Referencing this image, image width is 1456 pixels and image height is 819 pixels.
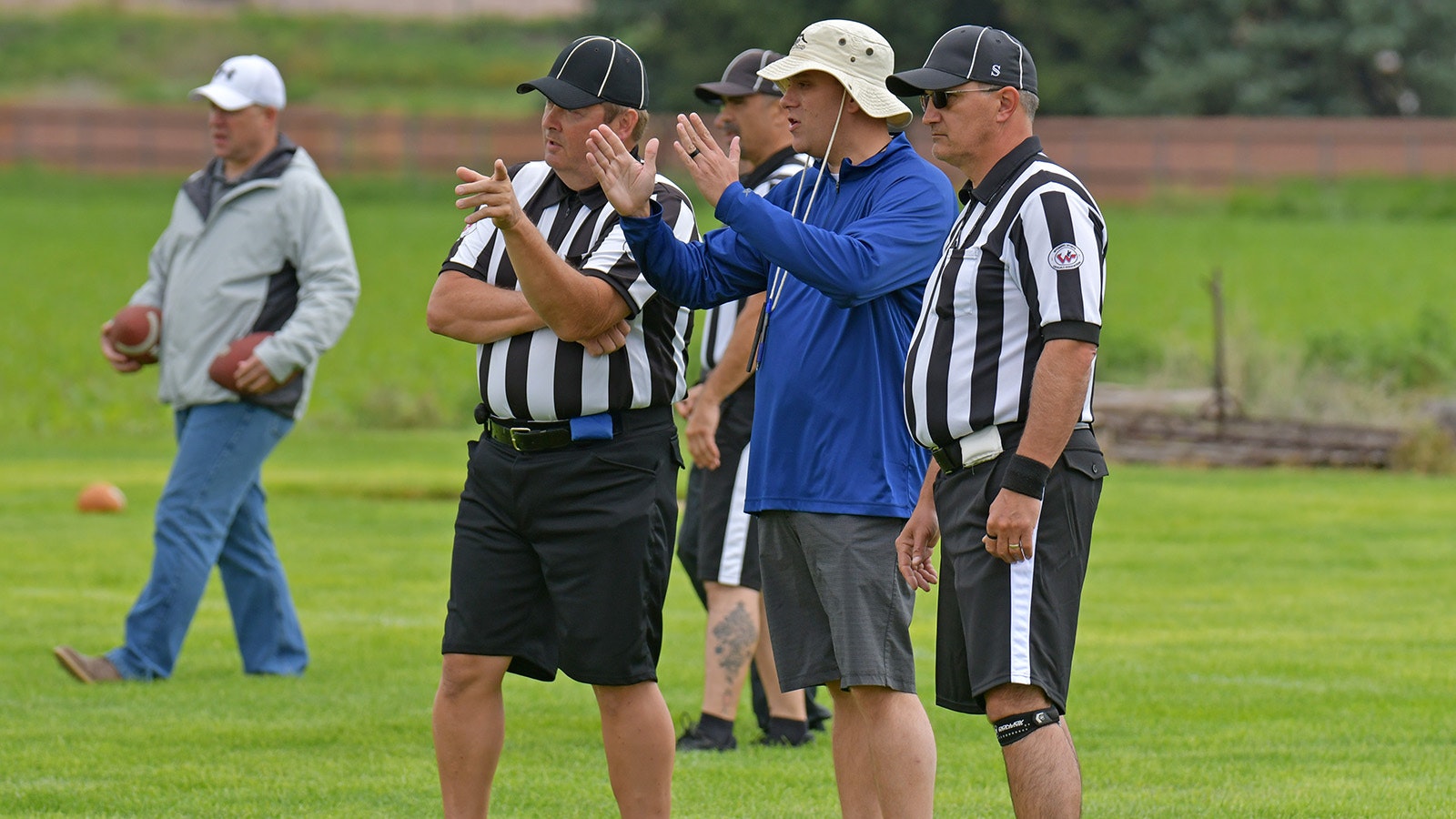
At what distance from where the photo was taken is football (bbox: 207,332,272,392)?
24.3 ft

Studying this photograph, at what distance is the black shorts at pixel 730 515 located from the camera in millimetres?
6574

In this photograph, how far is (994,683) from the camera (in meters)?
4.30

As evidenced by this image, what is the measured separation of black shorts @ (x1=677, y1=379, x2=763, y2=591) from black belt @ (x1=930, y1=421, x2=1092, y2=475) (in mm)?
2029

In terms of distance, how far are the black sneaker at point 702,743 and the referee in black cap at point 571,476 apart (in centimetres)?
167

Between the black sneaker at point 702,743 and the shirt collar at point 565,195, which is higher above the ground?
the shirt collar at point 565,195

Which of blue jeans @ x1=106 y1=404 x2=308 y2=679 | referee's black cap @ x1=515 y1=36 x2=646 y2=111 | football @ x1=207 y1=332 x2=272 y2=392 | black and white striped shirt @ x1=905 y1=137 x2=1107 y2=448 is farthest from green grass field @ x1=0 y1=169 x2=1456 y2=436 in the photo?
black and white striped shirt @ x1=905 y1=137 x2=1107 y2=448

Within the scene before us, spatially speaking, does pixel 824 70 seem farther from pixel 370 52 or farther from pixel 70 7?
pixel 70 7

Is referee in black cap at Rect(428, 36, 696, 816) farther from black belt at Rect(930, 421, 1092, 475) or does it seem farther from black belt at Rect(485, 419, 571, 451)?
black belt at Rect(930, 421, 1092, 475)

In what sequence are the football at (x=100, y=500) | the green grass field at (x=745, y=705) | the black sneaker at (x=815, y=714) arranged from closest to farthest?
the green grass field at (x=745, y=705) < the black sneaker at (x=815, y=714) < the football at (x=100, y=500)

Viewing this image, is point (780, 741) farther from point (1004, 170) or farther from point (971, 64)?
point (971, 64)

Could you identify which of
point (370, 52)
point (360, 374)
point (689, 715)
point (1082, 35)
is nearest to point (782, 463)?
point (689, 715)

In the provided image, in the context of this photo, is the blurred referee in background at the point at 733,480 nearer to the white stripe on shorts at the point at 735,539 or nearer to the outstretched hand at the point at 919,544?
the white stripe on shorts at the point at 735,539

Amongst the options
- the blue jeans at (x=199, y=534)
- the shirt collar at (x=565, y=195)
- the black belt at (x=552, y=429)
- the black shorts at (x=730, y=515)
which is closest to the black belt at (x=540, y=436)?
the black belt at (x=552, y=429)

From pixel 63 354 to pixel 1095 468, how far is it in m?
20.7
